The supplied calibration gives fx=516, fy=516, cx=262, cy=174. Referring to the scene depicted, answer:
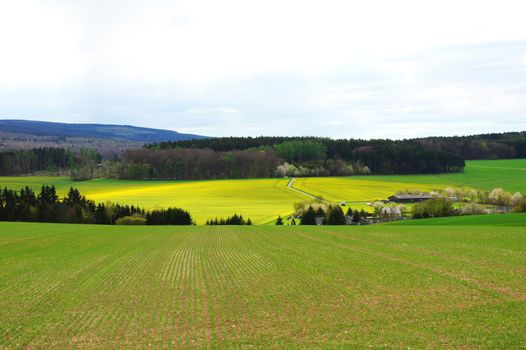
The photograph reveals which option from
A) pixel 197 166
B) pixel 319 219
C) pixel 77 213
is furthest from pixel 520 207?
pixel 197 166

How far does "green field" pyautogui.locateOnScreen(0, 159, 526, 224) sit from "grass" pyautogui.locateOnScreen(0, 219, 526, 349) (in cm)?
4400

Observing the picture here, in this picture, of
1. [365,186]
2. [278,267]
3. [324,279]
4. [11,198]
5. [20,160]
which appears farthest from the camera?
[20,160]

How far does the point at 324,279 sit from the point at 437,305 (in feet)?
Result: 20.5

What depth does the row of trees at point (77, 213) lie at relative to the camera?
7650 cm

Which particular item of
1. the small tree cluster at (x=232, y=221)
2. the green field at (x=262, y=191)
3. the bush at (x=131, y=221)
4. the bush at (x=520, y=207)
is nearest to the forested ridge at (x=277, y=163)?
the green field at (x=262, y=191)

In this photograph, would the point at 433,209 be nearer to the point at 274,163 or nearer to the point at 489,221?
the point at 489,221

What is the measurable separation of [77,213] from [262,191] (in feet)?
140

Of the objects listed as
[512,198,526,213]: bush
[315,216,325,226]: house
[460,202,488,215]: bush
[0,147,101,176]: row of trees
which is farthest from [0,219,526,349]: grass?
[0,147,101,176]: row of trees

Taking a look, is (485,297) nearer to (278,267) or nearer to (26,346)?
(278,267)

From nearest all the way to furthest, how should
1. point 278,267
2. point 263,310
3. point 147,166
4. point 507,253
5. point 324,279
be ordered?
point 263,310 < point 324,279 < point 278,267 < point 507,253 < point 147,166

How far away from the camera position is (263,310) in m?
17.5

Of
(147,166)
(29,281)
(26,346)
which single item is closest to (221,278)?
(29,281)

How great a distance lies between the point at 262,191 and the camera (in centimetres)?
11012

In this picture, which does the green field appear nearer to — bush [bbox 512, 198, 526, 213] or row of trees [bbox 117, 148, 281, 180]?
row of trees [bbox 117, 148, 281, 180]
